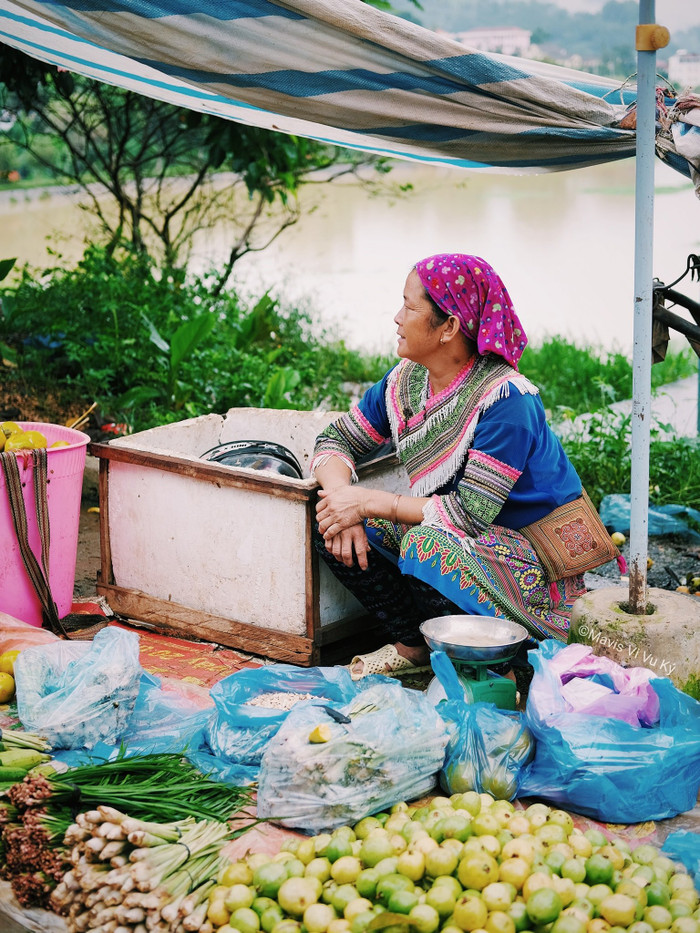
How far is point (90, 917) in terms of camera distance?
2.06 meters

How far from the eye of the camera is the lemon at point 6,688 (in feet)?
10.0

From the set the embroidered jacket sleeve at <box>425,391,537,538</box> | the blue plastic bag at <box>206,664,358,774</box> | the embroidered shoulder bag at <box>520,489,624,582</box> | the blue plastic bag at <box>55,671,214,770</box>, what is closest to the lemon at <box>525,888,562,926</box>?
the blue plastic bag at <box>206,664,358,774</box>

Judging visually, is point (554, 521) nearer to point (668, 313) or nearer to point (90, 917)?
point (668, 313)

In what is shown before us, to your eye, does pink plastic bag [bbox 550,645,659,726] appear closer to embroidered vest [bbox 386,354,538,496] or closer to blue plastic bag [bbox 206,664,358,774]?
blue plastic bag [bbox 206,664,358,774]

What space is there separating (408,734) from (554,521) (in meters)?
1.00

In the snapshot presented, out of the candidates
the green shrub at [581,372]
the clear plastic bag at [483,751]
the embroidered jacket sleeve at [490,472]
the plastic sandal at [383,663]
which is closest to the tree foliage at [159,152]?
the green shrub at [581,372]

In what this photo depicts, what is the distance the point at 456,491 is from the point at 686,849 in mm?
1227

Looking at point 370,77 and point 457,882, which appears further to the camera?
point 370,77

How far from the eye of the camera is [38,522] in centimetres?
359

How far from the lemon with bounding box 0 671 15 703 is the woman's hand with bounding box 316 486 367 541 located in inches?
41.1

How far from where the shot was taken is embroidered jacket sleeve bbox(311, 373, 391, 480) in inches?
140

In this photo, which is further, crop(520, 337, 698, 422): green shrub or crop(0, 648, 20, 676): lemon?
crop(520, 337, 698, 422): green shrub

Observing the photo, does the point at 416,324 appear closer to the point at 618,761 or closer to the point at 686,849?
the point at 618,761

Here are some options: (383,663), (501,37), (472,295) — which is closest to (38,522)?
(383,663)
